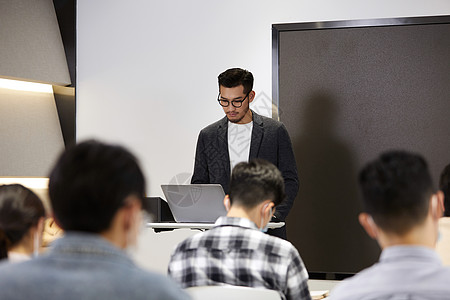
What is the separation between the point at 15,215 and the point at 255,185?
93 centimetres

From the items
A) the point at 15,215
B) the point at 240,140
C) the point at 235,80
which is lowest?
the point at 15,215

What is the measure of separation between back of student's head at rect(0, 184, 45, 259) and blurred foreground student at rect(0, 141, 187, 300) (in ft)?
1.80

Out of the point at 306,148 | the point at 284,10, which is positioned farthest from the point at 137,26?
the point at 306,148

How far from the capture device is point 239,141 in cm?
409

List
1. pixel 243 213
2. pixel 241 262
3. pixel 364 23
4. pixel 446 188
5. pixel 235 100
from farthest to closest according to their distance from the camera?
pixel 364 23 → pixel 235 100 → pixel 446 188 → pixel 243 213 → pixel 241 262

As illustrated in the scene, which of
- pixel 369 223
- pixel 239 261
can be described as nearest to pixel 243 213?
pixel 239 261

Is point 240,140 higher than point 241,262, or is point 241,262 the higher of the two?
point 240,140

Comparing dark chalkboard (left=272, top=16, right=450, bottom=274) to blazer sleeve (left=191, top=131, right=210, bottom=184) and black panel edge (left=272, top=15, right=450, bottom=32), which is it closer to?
black panel edge (left=272, top=15, right=450, bottom=32)

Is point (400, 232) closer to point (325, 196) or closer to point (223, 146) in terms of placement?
point (223, 146)

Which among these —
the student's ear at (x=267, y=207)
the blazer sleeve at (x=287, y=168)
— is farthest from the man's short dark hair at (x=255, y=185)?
the blazer sleeve at (x=287, y=168)

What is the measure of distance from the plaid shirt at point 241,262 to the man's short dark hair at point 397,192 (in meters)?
0.60

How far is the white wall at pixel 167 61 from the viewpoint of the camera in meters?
4.89

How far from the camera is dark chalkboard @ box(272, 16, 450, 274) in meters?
4.60

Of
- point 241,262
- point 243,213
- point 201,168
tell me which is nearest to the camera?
point 241,262
